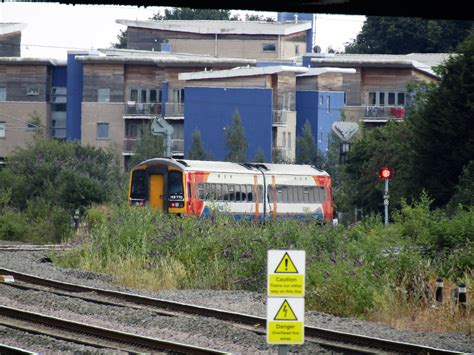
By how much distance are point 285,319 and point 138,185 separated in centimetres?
3213

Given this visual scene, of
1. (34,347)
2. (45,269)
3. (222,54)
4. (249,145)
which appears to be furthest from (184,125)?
(34,347)

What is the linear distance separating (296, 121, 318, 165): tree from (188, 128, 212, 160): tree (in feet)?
17.5

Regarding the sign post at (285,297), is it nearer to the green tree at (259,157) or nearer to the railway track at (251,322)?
the railway track at (251,322)

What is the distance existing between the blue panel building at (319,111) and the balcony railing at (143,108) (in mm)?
8883

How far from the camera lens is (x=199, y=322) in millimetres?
17828

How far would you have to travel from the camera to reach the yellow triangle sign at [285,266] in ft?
37.3

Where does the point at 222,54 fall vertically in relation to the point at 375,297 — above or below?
above

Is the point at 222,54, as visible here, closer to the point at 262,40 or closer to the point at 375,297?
the point at 262,40

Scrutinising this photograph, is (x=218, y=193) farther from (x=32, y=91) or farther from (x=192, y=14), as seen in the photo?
(x=192, y=14)

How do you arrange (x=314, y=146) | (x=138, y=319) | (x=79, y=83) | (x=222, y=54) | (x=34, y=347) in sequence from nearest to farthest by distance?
(x=34, y=347) → (x=138, y=319) → (x=314, y=146) → (x=79, y=83) → (x=222, y=54)

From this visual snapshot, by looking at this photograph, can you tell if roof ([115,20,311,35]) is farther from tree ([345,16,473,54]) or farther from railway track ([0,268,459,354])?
railway track ([0,268,459,354])

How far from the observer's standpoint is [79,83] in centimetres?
8256

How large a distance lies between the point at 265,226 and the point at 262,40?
237 feet

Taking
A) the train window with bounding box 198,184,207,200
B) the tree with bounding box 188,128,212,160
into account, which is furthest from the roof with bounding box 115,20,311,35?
the train window with bounding box 198,184,207,200
